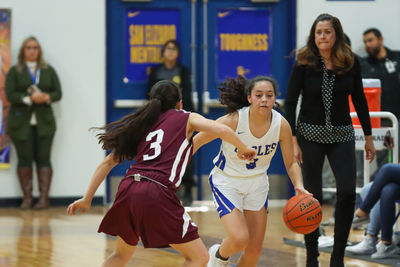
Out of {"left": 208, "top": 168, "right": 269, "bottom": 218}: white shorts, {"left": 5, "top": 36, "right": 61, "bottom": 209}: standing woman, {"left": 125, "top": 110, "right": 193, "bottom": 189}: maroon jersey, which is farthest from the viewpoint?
{"left": 5, "top": 36, "right": 61, "bottom": 209}: standing woman

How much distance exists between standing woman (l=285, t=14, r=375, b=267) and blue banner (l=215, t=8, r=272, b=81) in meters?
4.83

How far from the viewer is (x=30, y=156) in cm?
942

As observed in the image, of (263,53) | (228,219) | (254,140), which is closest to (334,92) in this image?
(254,140)

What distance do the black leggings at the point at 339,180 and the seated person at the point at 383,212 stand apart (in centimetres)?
97

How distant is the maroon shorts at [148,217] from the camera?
12.6ft

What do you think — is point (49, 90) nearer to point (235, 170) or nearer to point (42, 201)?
point (42, 201)

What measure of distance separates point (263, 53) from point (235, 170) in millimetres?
5439

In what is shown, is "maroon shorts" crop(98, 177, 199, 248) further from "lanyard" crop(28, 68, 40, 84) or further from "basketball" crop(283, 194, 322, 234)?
"lanyard" crop(28, 68, 40, 84)

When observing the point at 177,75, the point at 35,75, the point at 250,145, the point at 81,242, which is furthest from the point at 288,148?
the point at 35,75

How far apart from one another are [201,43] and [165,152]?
6.02 metres

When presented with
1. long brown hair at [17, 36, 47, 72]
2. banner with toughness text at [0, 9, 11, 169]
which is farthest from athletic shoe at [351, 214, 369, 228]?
banner with toughness text at [0, 9, 11, 169]

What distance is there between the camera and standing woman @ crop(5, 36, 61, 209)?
30.7 ft

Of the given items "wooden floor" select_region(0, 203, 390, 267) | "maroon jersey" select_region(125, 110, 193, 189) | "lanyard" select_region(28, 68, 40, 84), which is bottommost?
"wooden floor" select_region(0, 203, 390, 267)

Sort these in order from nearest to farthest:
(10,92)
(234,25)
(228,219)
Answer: (228,219) → (10,92) → (234,25)
